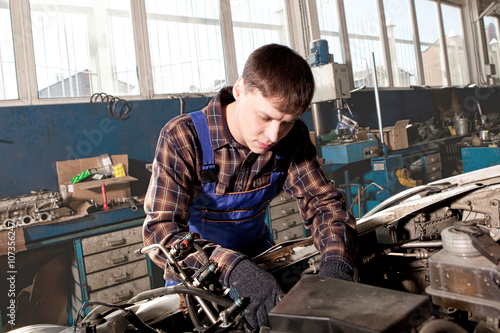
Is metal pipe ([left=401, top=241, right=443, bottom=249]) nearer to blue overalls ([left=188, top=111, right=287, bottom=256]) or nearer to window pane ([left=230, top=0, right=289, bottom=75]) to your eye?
blue overalls ([left=188, top=111, right=287, bottom=256])

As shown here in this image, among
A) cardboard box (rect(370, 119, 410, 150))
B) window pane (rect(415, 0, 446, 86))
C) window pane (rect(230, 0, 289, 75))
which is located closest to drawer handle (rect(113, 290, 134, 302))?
window pane (rect(230, 0, 289, 75))

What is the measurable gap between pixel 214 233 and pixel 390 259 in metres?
0.64

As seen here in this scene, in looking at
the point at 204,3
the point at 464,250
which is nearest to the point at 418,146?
the point at 204,3

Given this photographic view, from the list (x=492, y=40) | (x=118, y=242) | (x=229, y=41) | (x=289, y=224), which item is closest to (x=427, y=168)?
(x=289, y=224)

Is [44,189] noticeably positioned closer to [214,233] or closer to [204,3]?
[214,233]

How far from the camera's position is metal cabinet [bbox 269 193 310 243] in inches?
137

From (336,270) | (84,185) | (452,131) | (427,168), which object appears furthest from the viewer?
(452,131)

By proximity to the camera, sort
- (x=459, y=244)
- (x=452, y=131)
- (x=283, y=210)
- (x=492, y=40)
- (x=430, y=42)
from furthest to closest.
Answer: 1. (x=492, y=40)
2. (x=430, y=42)
3. (x=452, y=131)
4. (x=283, y=210)
5. (x=459, y=244)

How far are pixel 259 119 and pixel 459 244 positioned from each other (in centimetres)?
62

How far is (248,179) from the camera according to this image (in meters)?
1.39

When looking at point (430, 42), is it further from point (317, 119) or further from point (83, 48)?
point (83, 48)

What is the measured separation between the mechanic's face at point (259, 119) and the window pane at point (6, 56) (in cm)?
269

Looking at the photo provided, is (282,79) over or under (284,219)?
over

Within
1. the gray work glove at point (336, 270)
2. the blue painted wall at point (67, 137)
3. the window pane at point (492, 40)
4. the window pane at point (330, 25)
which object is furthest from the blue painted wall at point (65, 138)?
the window pane at point (492, 40)
